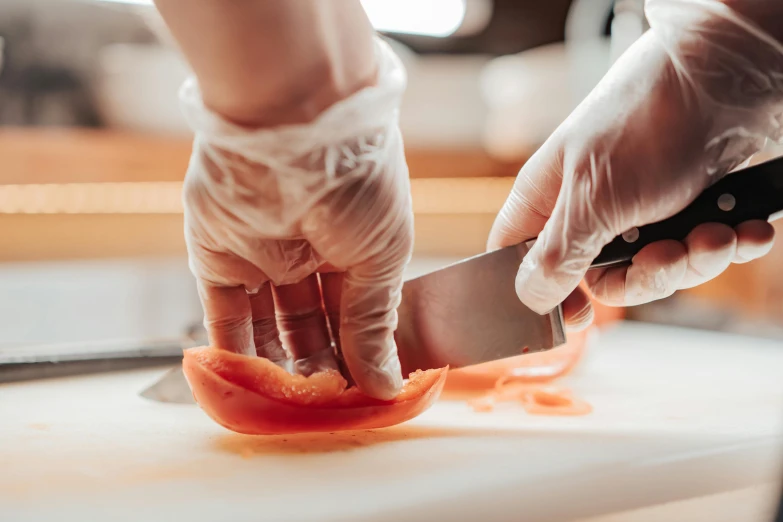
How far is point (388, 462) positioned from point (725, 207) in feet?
1.66

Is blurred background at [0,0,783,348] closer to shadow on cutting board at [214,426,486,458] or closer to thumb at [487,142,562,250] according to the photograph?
thumb at [487,142,562,250]

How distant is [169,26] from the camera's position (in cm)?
58

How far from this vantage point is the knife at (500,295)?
740 mm

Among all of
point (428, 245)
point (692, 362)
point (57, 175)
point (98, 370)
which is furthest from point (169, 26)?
point (428, 245)

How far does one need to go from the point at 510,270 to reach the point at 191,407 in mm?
518

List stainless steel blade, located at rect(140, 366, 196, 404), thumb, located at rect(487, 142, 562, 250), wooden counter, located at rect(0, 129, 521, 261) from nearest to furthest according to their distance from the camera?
thumb, located at rect(487, 142, 562, 250) < stainless steel blade, located at rect(140, 366, 196, 404) < wooden counter, located at rect(0, 129, 521, 261)

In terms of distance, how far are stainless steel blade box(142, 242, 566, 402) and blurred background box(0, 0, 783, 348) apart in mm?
787

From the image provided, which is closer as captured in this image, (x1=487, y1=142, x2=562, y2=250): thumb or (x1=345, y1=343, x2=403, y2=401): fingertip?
(x1=345, y1=343, x2=403, y2=401): fingertip

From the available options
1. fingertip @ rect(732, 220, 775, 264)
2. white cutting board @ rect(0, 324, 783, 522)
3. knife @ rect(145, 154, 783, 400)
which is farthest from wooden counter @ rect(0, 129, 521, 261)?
fingertip @ rect(732, 220, 775, 264)

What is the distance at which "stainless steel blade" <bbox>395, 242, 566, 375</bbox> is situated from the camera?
846 millimetres

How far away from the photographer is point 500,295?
0.86 metres

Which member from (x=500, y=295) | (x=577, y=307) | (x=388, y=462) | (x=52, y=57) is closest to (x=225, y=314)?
(x=388, y=462)

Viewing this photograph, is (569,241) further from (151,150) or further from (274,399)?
(151,150)

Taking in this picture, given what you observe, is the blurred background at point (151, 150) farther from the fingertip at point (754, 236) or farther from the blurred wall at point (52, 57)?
the fingertip at point (754, 236)
